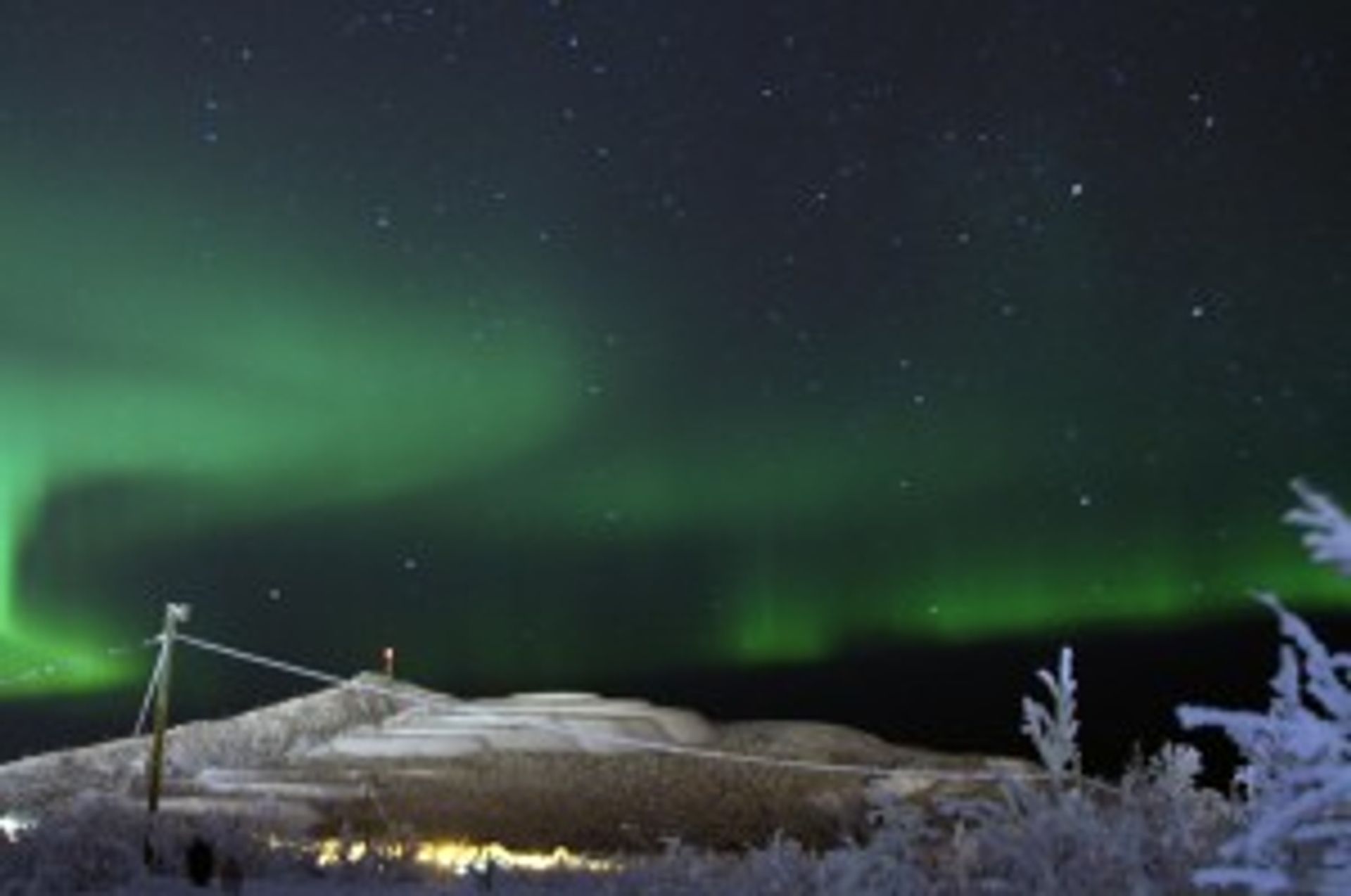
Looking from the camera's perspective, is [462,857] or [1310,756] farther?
[462,857]

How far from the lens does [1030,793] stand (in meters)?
9.59

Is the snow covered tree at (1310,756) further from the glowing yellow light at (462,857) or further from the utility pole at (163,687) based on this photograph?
the utility pole at (163,687)

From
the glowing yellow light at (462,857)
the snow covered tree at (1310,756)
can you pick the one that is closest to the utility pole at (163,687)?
the glowing yellow light at (462,857)

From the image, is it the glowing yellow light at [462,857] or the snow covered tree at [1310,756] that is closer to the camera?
the snow covered tree at [1310,756]

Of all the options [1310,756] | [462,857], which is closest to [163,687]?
[462,857]

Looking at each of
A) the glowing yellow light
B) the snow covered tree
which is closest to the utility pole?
the glowing yellow light

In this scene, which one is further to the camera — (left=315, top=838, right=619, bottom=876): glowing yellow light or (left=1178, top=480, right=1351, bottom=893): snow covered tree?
(left=315, top=838, right=619, bottom=876): glowing yellow light

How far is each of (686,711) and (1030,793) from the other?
25.4m

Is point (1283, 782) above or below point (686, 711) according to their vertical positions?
below

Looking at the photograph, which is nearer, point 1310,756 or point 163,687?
point 1310,756

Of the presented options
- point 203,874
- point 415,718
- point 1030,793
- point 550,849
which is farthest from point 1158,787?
point 415,718

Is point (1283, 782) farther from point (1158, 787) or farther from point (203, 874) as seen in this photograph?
point (203, 874)

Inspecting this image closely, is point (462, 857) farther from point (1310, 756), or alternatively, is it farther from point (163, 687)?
point (1310, 756)

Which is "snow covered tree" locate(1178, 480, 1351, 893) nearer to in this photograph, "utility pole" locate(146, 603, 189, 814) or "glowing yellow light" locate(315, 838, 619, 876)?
"glowing yellow light" locate(315, 838, 619, 876)
